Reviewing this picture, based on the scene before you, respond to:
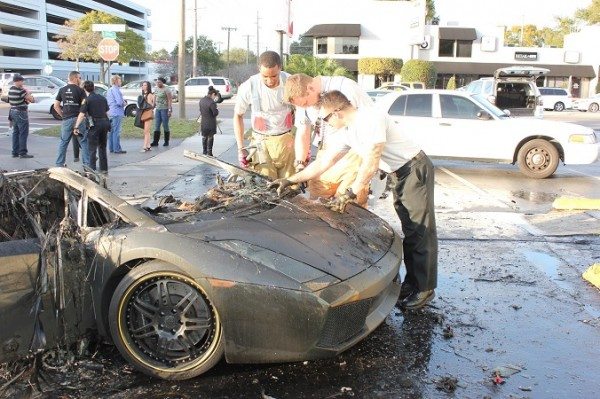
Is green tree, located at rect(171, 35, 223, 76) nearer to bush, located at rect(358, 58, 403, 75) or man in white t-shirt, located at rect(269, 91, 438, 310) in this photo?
bush, located at rect(358, 58, 403, 75)

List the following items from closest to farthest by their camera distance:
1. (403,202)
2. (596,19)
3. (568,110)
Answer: (403,202) < (568,110) < (596,19)

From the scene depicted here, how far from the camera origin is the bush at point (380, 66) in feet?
141

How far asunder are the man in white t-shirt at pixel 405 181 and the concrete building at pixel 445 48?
4084cm

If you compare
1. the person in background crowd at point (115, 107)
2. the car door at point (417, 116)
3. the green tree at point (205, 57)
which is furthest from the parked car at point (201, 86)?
the green tree at point (205, 57)

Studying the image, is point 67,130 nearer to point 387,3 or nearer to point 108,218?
point 108,218

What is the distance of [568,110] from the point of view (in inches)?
1496

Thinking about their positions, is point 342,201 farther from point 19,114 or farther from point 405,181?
point 19,114

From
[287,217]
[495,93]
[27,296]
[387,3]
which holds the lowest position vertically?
[27,296]

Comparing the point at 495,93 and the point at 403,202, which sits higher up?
the point at 495,93

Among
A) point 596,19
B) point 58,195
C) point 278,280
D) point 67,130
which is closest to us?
point 278,280

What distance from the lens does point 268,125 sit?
5961 mm

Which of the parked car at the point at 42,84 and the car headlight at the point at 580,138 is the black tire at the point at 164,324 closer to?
the car headlight at the point at 580,138

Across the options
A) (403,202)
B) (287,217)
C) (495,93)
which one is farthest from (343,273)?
(495,93)

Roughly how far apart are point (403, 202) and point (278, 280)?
170 centimetres
